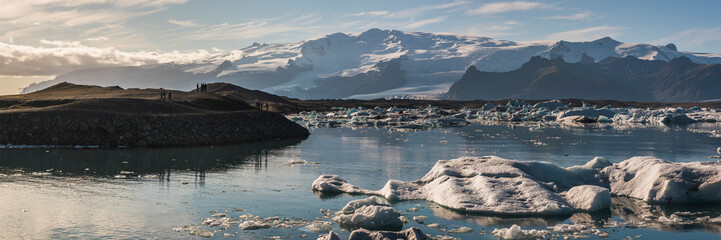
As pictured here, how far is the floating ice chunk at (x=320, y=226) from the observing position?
15.0m

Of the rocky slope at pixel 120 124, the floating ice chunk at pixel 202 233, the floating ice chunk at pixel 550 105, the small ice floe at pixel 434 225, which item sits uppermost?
the floating ice chunk at pixel 550 105

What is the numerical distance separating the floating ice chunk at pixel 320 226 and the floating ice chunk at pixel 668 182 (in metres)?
10.9

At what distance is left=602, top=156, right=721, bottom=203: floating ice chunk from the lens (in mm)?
19109

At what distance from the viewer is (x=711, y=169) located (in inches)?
785

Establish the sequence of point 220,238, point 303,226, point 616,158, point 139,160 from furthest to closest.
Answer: point 616,158
point 139,160
point 303,226
point 220,238

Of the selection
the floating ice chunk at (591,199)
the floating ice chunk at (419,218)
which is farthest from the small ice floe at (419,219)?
the floating ice chunk at (591,199)

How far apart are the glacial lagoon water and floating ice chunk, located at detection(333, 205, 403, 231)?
1.97 feet

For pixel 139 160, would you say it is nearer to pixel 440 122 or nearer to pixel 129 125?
pixel 129 125

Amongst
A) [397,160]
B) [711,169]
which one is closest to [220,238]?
[711,169]

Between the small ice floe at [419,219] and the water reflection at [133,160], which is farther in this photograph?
the water reflection at [133,160]

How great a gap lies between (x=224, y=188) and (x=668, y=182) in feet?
50.1

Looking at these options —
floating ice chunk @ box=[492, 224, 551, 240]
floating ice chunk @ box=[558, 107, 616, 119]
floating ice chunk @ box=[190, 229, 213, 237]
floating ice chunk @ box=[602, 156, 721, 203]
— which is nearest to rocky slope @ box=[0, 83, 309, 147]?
floating ice chunk @ box=[190, 229, 213, 237]

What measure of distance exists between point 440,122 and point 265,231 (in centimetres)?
6753

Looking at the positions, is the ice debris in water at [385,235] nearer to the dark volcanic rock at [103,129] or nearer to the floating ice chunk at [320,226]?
the floating ice chunk at [320,226]
